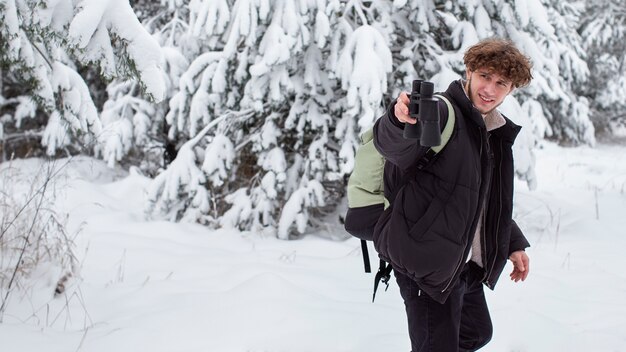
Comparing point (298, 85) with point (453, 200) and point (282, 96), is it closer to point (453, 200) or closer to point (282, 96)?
point (282, 96)

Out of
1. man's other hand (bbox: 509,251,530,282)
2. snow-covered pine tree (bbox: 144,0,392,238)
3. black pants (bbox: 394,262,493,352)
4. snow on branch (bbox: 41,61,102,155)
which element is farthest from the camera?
snow-covered pine tree (bbox: 144,0,392,238)

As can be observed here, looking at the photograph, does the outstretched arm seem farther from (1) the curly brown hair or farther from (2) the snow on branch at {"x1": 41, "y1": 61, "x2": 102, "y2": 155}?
(2) the snow on branch at {"x1": 41, "y1": 61, "x2": 102, "y2": 155}

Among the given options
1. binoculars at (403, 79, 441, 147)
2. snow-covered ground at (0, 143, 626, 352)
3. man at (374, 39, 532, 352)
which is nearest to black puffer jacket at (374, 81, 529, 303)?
man at (374, 39, 532, 352)

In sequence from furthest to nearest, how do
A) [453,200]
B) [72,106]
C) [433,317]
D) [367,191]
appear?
[72,106]
[367,191]
[433,317]
[453,200]

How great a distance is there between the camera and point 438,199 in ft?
6.73

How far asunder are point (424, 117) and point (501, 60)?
629 millimetres

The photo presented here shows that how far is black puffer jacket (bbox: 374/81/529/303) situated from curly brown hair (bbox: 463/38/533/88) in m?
0.14

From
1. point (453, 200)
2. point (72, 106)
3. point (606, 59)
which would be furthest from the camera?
point (606, 59)

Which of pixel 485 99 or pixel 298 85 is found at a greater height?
pixel 485 99

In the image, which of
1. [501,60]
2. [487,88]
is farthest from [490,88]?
[501,60]

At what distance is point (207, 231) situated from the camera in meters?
5.85

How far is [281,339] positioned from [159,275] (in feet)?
5.08

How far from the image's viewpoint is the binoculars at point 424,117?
1.79 meters

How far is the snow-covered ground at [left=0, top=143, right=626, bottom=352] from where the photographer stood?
3.26m
